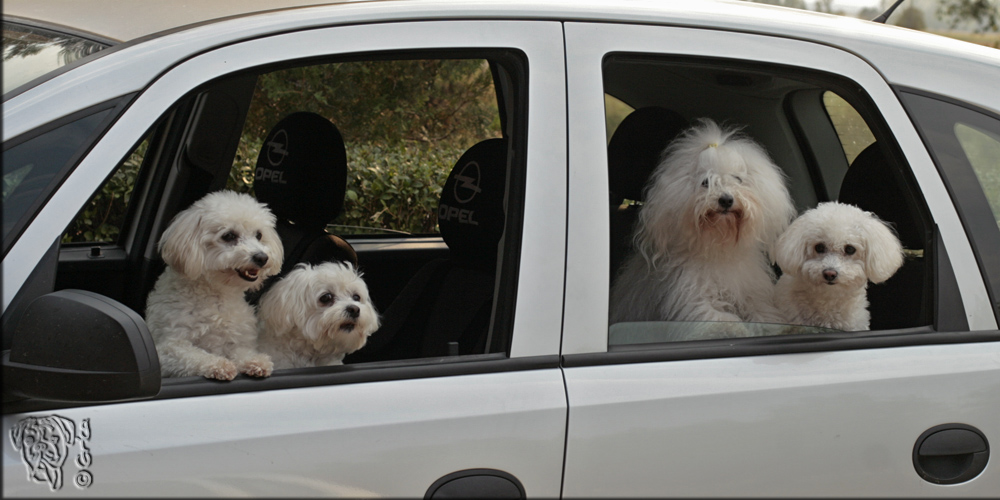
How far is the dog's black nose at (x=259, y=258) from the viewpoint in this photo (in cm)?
237

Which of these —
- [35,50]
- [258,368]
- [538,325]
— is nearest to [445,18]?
[538,325]

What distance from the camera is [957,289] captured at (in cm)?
199

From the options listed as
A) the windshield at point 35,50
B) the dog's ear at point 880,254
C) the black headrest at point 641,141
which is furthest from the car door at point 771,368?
the windshield at point 35,50

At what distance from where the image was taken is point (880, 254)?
7.64 feet

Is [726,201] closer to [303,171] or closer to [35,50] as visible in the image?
[303,171]

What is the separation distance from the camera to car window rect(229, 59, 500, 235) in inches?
217

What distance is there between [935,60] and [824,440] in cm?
106

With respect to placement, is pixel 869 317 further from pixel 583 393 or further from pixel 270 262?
pixel 270 262

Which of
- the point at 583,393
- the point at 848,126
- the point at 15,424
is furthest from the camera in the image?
the point at 848,126

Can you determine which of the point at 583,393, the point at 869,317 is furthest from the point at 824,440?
the point at 869,317

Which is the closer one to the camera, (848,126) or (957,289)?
(957,289)

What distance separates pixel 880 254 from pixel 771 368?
2.38ft

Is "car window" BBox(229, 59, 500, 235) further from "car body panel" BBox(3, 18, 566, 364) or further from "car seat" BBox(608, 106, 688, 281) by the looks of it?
"car body panel" BBox(3, 18, 566, 364)

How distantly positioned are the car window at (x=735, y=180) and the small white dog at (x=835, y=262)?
3 cm
